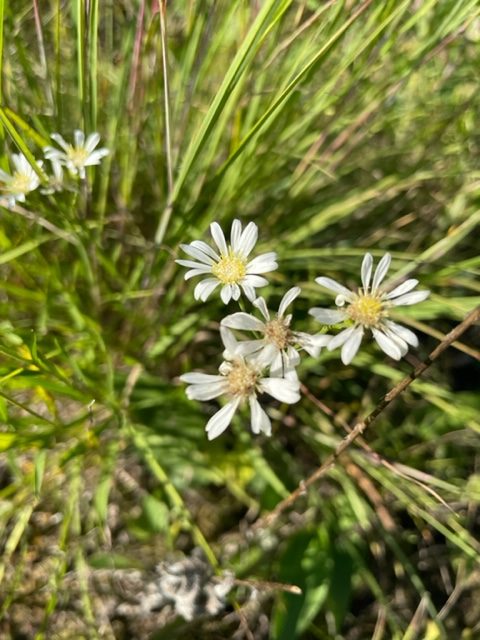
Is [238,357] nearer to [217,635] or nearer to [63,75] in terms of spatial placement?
[217,635]

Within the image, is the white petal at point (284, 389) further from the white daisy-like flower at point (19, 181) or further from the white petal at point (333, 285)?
the white daisy-like flower at point (19, 181)

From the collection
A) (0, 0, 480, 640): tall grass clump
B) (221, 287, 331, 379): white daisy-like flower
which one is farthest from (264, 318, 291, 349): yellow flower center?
(0, 0, 480, 640): tall grass clump

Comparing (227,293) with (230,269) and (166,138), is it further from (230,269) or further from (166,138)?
(166,138)

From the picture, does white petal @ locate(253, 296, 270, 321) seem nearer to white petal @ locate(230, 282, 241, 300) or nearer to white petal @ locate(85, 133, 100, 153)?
white petal @ locate(230, 282, 241, 300)


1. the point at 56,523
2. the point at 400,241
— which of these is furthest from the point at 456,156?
the point at 56,523

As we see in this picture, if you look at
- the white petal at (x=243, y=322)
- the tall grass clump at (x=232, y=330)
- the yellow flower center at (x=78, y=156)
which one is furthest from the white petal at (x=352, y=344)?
the yellow flower center at (x=78, y=156)

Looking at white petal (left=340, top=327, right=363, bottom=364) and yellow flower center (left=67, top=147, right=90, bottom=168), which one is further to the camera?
yellow flower center (left=67, top=147, right=90, bottom=168)
